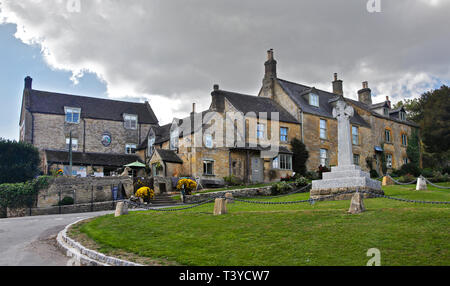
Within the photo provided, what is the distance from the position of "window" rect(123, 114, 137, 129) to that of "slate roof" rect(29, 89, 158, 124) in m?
0.53

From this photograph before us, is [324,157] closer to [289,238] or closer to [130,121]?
[130,121]

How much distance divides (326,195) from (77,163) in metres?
27.7

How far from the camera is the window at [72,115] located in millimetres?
42781

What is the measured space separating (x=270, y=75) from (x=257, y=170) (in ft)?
37.6

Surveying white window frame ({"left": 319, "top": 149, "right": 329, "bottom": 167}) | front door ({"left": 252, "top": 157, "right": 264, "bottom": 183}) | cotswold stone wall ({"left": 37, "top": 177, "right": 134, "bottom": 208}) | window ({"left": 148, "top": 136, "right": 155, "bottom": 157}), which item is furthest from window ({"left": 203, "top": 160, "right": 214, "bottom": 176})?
white window frame ({"left": 319, "top": 149, "right": 329, "bottom": 167})

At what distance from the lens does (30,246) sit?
1173 centimetres

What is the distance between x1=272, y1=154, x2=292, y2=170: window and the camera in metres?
36.0

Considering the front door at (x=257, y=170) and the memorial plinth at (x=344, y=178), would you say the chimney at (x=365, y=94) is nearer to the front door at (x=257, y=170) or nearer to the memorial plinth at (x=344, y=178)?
the front door at (x=257, y=170)

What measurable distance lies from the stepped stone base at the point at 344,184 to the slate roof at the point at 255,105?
18273 mm

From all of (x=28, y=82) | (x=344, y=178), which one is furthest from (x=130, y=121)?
(x=344, y=178)

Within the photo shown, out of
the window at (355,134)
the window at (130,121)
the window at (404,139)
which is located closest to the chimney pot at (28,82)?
the window at (130,121)

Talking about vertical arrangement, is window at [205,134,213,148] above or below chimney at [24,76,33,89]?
below

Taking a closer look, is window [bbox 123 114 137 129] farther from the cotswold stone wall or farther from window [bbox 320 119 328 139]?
window [bbox 320 119 328 139]
